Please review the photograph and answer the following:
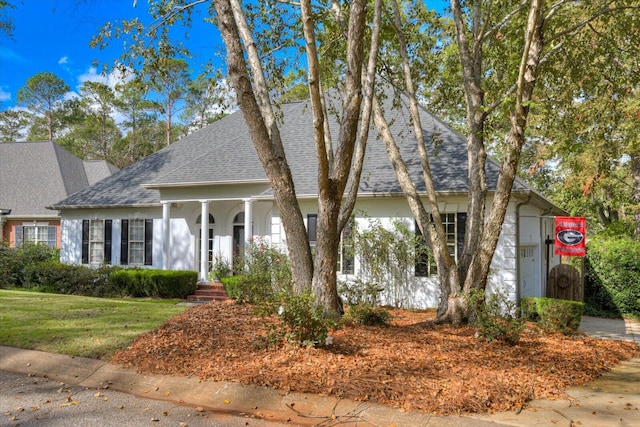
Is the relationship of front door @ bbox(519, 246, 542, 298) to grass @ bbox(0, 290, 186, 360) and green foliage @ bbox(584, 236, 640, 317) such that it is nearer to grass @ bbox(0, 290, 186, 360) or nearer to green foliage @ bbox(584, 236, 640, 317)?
green foliage @ bbox(584, 236, 640, 317)

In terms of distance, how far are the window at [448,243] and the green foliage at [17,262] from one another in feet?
43.6

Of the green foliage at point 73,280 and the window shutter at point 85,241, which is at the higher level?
the window shutter at point 85,241

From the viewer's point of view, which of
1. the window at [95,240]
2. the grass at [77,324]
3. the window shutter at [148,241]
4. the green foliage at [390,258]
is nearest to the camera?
the grass at [77,324]

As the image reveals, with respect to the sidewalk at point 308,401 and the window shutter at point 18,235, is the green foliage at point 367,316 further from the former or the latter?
the window shutter at point 18,235

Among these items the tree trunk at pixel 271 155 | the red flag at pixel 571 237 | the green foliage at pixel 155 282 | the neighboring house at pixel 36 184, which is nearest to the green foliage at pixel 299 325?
the tree trunk at pixel 271 155

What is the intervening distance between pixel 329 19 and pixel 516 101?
4616 mm

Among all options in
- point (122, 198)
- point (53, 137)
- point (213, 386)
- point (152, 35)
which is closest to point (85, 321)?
point (213, 386)

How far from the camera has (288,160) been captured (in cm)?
1598

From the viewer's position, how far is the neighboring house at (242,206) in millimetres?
12910

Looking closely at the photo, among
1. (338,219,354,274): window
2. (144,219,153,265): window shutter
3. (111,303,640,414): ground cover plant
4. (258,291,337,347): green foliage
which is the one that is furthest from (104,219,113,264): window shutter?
(258,291,337,347): green foliage

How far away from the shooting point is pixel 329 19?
10.8 metres

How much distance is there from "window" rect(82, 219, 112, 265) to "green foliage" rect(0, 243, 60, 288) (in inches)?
67.8

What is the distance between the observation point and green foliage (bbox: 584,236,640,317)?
47.9 ft

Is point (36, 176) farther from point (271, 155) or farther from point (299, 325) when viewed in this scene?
point (299, 325)
